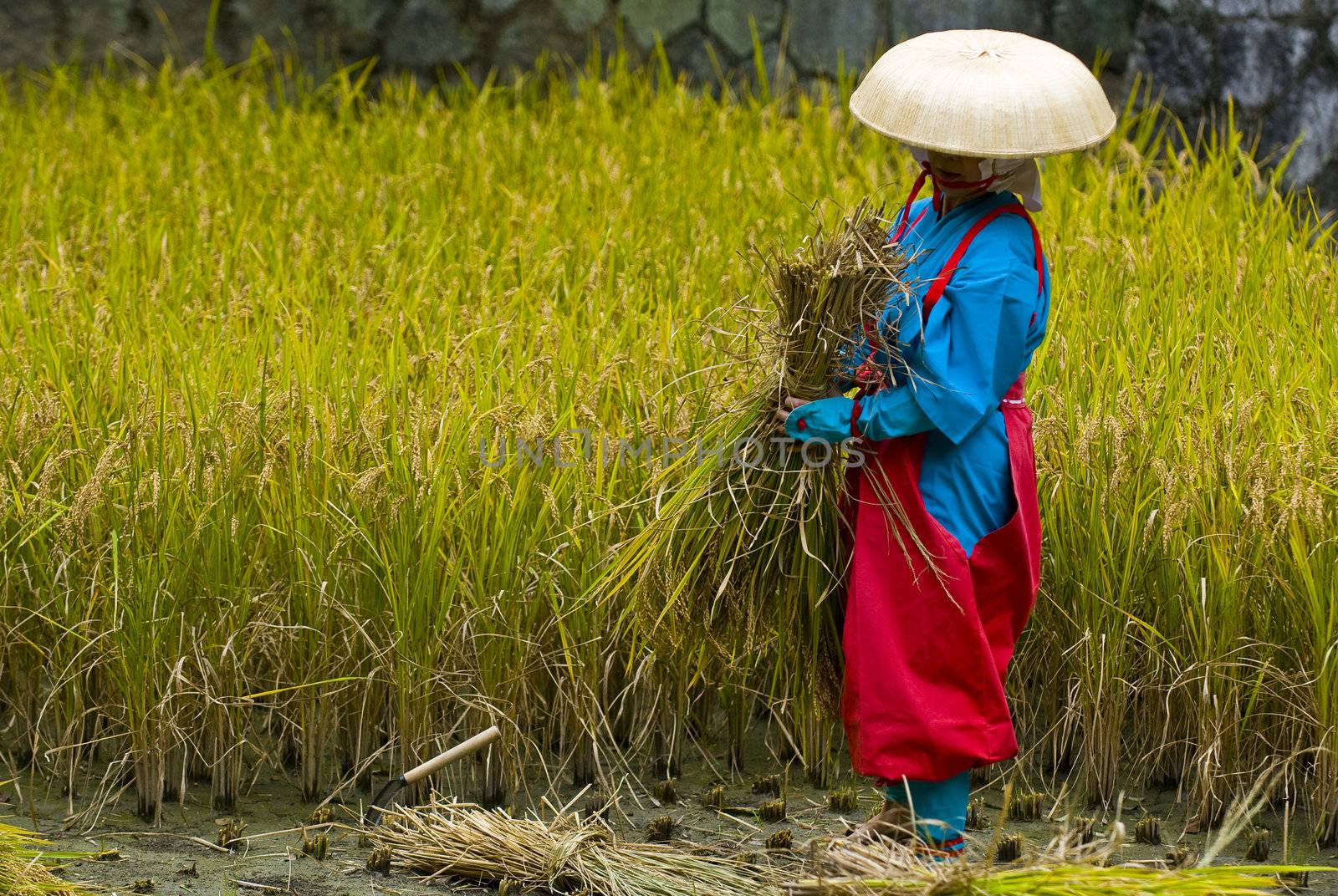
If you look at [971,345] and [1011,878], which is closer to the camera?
[1011,878]

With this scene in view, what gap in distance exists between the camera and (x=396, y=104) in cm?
629

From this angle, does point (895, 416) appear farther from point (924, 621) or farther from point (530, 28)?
point (530, 28)

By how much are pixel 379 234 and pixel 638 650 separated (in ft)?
6.42

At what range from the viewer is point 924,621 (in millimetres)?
2230

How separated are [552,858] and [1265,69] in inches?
151

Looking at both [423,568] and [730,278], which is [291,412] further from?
[730,278]

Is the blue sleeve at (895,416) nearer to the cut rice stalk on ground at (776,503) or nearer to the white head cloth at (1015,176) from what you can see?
the cut rice stalk on ground at (776,503)

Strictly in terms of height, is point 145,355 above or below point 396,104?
below

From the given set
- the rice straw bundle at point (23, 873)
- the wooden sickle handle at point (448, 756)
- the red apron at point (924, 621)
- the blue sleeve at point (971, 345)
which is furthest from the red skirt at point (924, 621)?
the rice straw bundle at point (23, 873)

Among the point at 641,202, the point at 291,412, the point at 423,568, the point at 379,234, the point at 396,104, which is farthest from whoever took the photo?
the point at 396,104

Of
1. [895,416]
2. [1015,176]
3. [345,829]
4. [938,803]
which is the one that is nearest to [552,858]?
[345,829]

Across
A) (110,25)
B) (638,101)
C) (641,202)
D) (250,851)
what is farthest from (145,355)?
(110,25)

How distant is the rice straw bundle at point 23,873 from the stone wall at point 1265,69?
13.7ft

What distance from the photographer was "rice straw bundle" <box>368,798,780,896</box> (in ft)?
7.58
